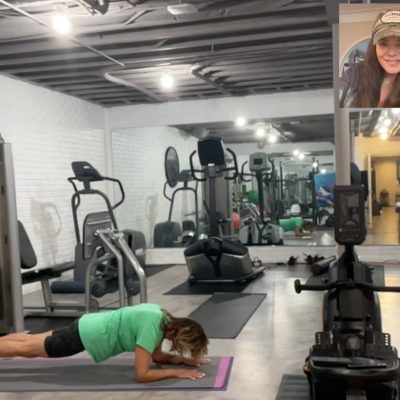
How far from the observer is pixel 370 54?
13.0ft

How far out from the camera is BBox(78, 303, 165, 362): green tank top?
313 cm

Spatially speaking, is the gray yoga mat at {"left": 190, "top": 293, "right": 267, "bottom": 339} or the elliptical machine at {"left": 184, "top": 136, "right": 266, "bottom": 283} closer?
the gray yoga mat at {"left": 190, "top": 293, "right": 267, "bottom": 339}

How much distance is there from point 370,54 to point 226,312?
264cm

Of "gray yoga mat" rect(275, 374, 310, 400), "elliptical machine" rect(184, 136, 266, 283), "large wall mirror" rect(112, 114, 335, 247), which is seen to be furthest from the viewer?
"large wall mirror" rect(112, 114, 335, 247)

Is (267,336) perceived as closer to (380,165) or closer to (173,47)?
(173,47)

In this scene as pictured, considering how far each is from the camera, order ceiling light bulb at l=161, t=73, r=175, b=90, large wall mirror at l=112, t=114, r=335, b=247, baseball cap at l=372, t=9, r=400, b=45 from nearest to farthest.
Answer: baseball cap at l=372, t=9, r=400, b=45 → ceiling light bulb at l=161, t=73, r=175, b=90 → large wall mirror at l=112, t=114, r=335, b=247

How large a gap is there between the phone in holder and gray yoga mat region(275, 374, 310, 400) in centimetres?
90

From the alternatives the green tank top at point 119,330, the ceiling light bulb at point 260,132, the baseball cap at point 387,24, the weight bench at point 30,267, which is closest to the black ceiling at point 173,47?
the baseball cap at point 387,24

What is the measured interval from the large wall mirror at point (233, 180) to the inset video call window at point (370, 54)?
3.72m

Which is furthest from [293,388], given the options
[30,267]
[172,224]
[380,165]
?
[380,165]

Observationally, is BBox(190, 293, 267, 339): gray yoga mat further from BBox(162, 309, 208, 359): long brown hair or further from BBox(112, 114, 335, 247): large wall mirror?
BBox(112, 114, 335, 247): large wall mirror

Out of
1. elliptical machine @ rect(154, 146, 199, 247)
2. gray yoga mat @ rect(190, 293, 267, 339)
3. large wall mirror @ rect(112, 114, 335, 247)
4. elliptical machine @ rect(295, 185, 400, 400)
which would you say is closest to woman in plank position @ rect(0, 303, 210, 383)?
elliptical machine @ rect(295, 185, 400, 400)

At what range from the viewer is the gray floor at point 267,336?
10.2ft

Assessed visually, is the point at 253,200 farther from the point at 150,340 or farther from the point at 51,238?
the point at 150,340
